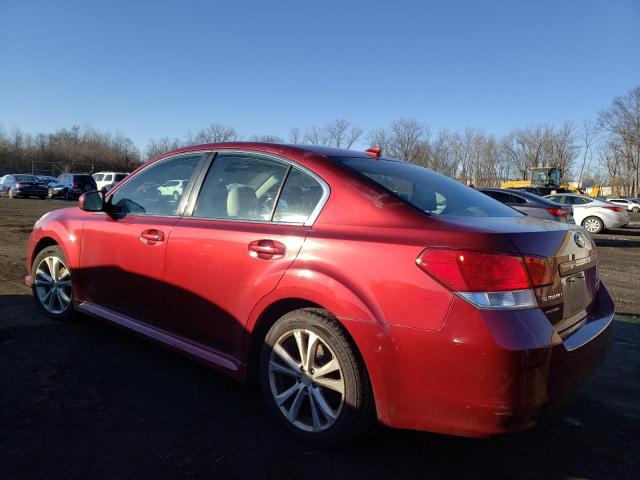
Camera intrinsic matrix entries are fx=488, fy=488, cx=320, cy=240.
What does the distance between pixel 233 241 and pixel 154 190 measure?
1318 mm

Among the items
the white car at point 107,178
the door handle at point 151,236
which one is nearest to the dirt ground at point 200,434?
the door handle at point 151,236

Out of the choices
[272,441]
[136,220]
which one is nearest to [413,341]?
[272,441]

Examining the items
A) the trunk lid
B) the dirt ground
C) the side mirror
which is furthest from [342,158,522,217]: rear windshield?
the side mirror

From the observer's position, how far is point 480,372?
6.73 ft

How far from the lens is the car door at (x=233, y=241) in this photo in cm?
275

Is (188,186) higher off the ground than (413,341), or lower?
higher

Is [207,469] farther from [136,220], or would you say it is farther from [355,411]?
[136,220]

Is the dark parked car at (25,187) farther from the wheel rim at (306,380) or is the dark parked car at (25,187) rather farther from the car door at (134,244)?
the wheel rim at (306,380)

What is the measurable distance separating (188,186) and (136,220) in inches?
21.1

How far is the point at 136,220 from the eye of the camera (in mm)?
3707

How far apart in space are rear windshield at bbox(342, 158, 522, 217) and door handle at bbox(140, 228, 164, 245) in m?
1.41

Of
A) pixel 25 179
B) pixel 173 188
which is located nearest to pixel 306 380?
pixel 173 188

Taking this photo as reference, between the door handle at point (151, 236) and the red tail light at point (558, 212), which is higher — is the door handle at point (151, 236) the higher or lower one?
the lower one

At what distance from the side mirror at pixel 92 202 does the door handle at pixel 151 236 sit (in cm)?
73
